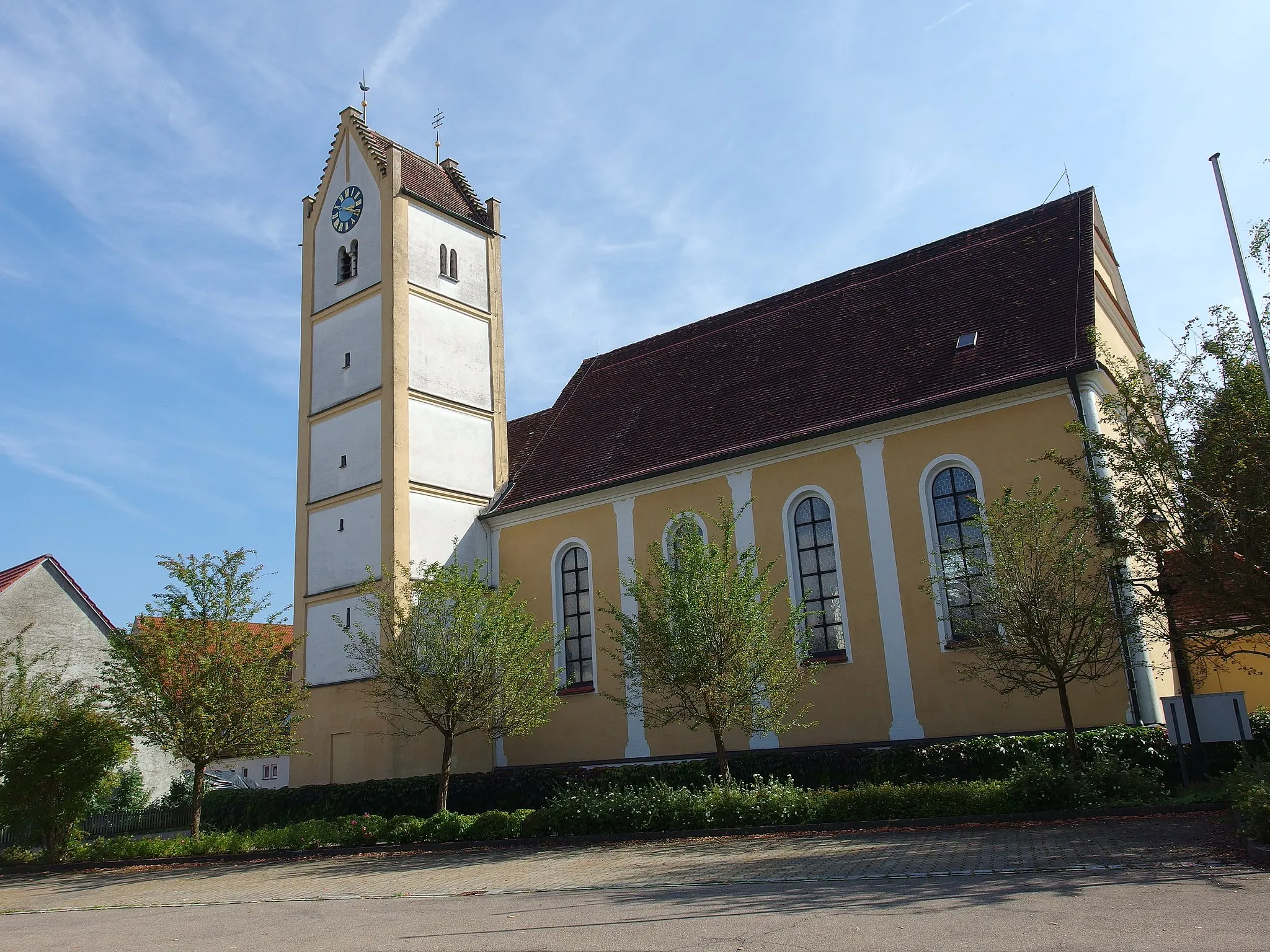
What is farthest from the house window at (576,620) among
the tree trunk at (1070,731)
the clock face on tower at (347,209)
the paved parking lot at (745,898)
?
the tree trunk at (1070,731)

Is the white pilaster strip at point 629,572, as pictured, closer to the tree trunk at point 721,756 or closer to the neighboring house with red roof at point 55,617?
the tree trunk at point 721,756

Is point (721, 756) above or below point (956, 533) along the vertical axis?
below

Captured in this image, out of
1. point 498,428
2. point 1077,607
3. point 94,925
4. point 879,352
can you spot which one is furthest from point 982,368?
point 94,925

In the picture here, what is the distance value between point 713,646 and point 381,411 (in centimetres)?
1299

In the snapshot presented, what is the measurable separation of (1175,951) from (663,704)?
52.9 feet

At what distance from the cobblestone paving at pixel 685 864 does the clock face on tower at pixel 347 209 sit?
60.5 ft

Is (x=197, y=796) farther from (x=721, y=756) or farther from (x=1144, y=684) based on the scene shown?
(x=1144, y=684)

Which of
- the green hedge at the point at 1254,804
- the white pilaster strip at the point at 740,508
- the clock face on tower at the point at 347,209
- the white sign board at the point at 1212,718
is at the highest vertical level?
the clock face on tower at the point at 347,209

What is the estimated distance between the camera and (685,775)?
64.7ft

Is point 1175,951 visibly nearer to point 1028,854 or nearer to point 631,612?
point 1028,854

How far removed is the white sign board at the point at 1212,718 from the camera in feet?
49.8

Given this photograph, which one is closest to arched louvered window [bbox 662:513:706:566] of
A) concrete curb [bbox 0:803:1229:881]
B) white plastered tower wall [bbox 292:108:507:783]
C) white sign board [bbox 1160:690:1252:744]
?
concrete curb [bbox 0:803:1229:881]

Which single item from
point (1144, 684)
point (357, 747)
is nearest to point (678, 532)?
point (1144, 684)

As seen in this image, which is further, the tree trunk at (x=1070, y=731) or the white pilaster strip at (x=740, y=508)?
the white pilaster strip at (x=740, y=508)
